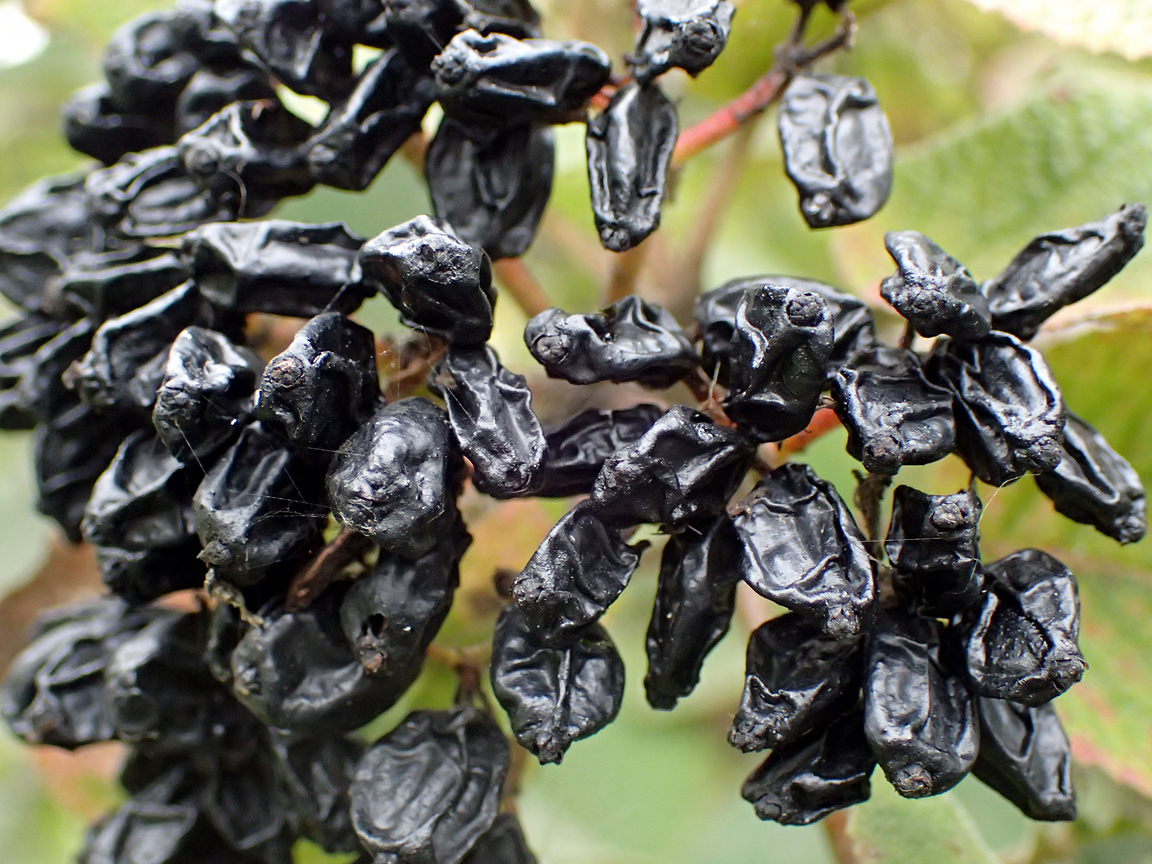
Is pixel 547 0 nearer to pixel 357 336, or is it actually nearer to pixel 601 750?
pixel 357 336

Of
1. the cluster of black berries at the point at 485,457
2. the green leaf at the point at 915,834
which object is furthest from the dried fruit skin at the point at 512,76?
the green leaf at the point at 915,834

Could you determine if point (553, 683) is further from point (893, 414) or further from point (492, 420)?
point (893, 414)

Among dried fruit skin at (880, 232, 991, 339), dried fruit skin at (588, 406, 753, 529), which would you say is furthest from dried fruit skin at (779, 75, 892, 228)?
dried fruit skin at (588, 406, 753, 529)

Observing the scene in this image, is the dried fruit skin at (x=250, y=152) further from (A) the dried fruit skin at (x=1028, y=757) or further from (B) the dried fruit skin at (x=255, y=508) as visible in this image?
(A) the dried fruit skin at (x=1028, y=757)

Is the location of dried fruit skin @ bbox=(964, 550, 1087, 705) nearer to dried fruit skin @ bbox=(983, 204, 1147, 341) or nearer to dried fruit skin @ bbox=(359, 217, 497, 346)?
dried fruit skin @ bbox=(983, 204, 1147, 341)

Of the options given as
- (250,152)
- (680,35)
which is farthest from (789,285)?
(250,152)
